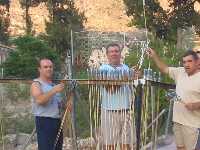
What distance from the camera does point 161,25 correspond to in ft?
62.8

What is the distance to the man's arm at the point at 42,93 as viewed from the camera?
5106 mm

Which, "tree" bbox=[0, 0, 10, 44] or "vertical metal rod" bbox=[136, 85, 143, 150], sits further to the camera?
"tree" bbox=[0, 0, 10, 44]

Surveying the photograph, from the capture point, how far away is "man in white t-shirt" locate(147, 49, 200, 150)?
5082 mm

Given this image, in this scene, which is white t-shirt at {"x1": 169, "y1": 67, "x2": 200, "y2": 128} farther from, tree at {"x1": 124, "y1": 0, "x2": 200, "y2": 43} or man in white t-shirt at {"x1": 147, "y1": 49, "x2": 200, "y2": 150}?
tree at {"x1": 124, "y1": 0, "x2": 200, "y2": 43}

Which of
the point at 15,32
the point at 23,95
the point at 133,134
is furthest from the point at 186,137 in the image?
the point at 15,32

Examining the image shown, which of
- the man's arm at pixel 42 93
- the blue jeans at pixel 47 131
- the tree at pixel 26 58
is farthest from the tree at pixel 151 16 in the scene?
the man's arm at pixel 42 93

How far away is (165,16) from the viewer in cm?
1920

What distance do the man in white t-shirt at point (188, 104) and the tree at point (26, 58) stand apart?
34.8 feet

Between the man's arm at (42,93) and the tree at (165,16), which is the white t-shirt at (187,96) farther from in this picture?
the tree at (165,16)

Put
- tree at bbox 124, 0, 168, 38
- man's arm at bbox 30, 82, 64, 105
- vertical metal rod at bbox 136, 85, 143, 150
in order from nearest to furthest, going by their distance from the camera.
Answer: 1. vertical metal rod at bbox 136, 85, 143, 150
2. man's arm at bbox 30, 82, 64, 105
3. tree at bbox 124, 0, 168, 38

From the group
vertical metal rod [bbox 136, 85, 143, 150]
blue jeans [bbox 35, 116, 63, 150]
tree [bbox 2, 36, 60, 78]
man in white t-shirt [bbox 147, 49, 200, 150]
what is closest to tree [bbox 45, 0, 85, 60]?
tree [bbox 2, 36, 60, 78]

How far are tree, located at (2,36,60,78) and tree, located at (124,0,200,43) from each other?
125 inches

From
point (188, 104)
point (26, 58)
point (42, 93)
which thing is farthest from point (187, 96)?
point (26, 58)

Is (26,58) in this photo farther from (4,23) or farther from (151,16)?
(4,23)
